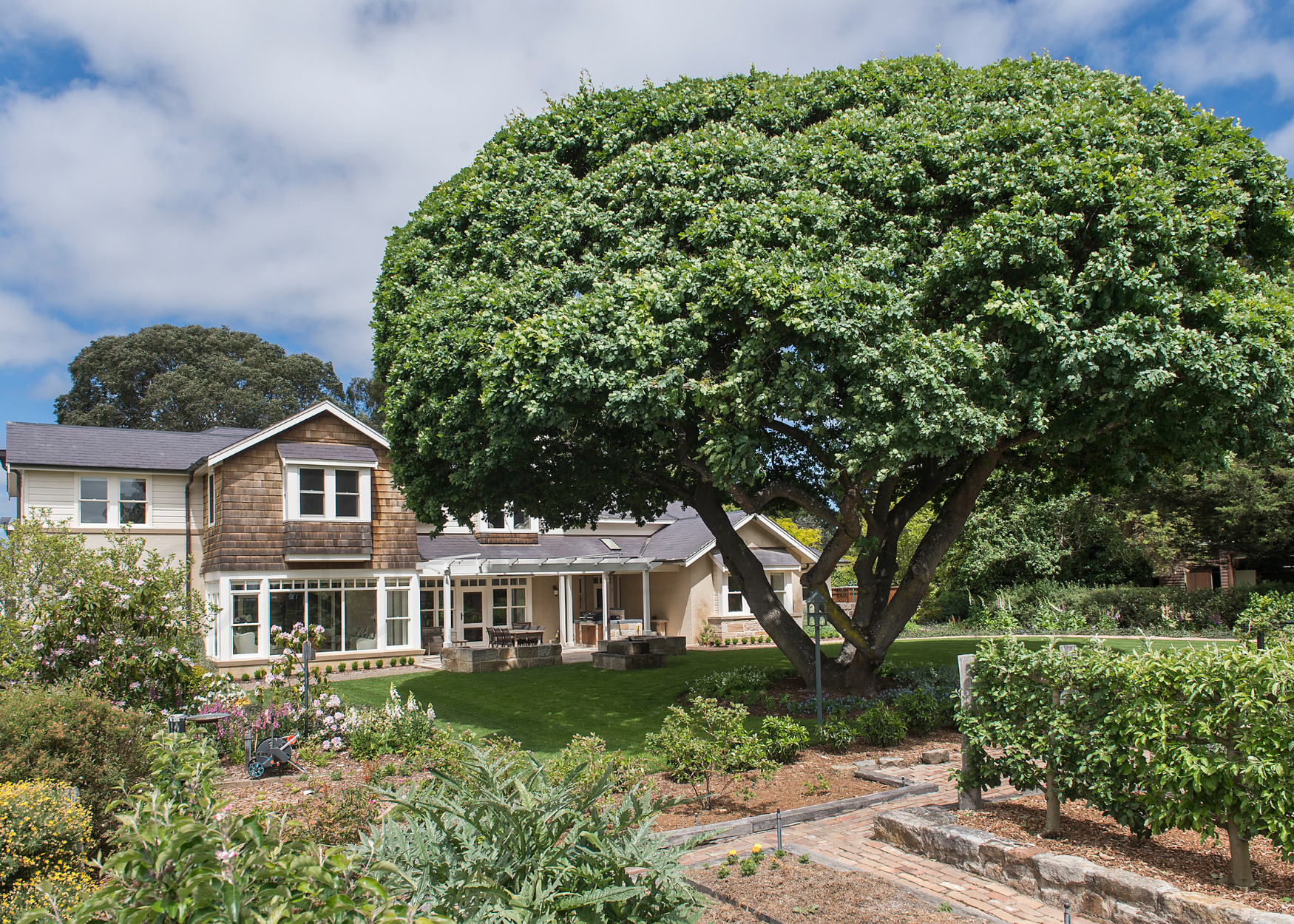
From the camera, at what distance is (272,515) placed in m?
22.6

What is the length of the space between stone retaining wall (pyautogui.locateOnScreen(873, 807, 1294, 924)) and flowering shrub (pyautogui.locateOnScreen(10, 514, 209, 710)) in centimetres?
905

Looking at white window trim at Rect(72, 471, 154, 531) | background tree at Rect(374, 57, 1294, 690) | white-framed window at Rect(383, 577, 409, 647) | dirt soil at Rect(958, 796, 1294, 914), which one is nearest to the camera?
dirt soil at Rect(958, 796, 1294, 914)

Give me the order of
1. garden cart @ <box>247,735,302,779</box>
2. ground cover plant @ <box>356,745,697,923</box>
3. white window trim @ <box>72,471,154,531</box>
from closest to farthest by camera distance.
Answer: ground cover plant @ <box>356,745,697,923</box>
garden cart @ <box>247,735,302,779</box>
white window trim @ <box>72,471,154,531</box>

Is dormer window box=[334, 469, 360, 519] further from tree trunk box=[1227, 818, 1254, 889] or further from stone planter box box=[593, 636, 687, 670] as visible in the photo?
tree trunk box=[1227, 818, 1254, 889]

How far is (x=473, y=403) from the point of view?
12523mm

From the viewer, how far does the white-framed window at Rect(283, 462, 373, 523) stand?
22.7 m

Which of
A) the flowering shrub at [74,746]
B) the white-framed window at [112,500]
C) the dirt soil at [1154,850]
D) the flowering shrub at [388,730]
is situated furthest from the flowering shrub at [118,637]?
the white-framed window at [112,500]

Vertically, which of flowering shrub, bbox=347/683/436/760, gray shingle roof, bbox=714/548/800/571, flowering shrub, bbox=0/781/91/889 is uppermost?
gray shingle roof, bbox=714/548/800/571

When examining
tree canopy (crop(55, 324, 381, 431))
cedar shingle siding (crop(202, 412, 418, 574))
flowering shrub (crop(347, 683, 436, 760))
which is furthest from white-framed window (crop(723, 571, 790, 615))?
tree canopy (crop(55, 324, 381, 431))

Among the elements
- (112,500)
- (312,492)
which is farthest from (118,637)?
(112,500)

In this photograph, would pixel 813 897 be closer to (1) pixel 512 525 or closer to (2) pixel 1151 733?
(2) pixel 1151 733

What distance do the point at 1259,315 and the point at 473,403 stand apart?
1069 centimetres

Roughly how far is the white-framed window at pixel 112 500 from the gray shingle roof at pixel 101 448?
510 mm

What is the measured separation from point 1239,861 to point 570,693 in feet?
43.5
